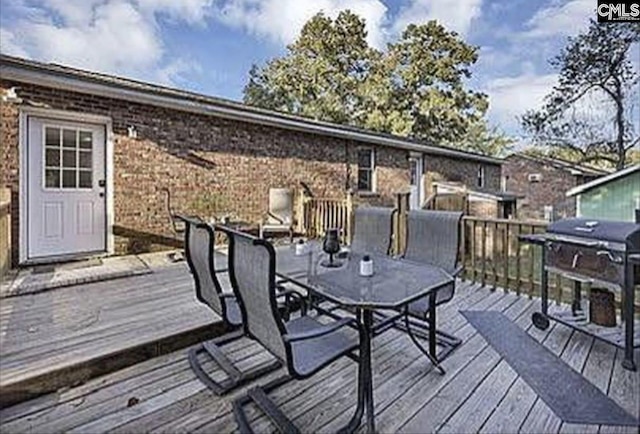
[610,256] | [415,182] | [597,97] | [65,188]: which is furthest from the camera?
[597,97]

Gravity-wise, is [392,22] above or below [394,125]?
above

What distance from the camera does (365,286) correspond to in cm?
260

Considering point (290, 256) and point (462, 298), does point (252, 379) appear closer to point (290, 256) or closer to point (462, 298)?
point (290, 256)

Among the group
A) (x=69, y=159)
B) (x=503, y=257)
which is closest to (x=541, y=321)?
(x=503, y=257)

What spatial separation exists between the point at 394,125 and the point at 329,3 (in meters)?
6.44

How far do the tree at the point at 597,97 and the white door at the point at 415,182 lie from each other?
25.2 ft

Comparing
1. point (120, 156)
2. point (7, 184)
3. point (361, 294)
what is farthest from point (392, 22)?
point (361, 294)

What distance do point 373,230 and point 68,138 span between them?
4.46 m

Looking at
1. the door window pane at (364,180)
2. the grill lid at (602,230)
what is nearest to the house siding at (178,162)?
the door window pane at (364,180)

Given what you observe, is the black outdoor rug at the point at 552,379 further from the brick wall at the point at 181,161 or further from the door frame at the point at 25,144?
the door frame at the point at 25,144

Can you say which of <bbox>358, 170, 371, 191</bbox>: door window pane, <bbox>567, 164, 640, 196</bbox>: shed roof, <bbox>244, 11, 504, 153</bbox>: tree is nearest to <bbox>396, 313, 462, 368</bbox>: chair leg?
<bbox>358, 170, 371, 191</bbox>: door window pane

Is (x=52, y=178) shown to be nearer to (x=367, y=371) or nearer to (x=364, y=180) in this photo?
(x=367, y=371)

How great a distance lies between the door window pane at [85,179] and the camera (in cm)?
600

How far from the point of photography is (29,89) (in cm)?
538
